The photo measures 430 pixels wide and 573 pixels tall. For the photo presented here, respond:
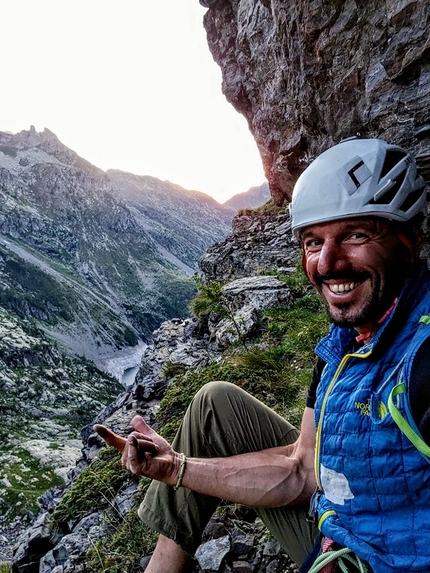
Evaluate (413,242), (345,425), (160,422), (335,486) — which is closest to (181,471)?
(335,486)

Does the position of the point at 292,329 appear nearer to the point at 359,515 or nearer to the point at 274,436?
the point at 274,436

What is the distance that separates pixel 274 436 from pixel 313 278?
136 centimetres

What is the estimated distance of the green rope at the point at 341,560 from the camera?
178 cm

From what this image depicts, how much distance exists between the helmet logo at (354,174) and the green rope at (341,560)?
6.17 feet

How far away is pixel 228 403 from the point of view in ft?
9.69

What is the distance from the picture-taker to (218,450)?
9.53 ft

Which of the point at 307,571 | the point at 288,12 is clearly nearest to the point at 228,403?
the point at 307,571

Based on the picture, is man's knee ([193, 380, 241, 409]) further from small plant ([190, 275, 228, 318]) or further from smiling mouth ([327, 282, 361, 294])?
small plant ([190, 275, 228, 318])

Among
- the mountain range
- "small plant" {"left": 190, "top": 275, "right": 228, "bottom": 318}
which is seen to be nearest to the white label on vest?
"small plant" {"left": 190, "top": 275, "right": 228, "bottom": 318}

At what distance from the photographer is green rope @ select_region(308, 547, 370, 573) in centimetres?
178

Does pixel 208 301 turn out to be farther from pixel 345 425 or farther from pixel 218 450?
pixel 345 425

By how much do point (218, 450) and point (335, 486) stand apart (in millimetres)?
1127

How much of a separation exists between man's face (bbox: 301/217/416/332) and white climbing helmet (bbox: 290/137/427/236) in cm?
8

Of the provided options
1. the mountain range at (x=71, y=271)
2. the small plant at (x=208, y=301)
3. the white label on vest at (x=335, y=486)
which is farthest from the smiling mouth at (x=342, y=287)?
the mountain range at (x=71, y=271)
